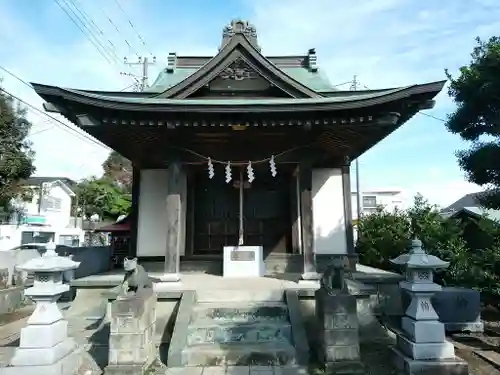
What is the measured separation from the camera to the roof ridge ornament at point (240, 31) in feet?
32.2

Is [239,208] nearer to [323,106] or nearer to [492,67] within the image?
[323,106]

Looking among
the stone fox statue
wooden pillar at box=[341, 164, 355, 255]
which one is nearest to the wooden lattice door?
wooden pillar at box=[341, 164, 355, 255]

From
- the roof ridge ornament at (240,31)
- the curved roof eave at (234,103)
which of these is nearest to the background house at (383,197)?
the roof ridge ornament at (240,31)

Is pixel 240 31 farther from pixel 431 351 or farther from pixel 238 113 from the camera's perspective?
pixel 431 351

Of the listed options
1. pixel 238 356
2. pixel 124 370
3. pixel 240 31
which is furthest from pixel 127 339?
pixel 240 31

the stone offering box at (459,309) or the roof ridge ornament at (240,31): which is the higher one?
the roof ridge ornament at (240,31)

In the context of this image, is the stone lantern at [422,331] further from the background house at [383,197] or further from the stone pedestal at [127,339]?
the background house at [383,197]

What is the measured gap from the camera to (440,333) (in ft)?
17.7

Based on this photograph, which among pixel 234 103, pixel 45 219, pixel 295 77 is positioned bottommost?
pixel 45 219

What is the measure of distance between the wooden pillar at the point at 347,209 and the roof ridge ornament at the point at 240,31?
458 cm

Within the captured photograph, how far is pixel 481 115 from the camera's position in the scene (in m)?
9.06

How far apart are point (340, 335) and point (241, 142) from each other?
5.23m

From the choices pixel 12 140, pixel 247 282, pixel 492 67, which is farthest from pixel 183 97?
pixel 12 140

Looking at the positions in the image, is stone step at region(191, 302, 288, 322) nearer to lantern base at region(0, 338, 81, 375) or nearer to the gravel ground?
lantern base at region(0, 338, 81, 375)
